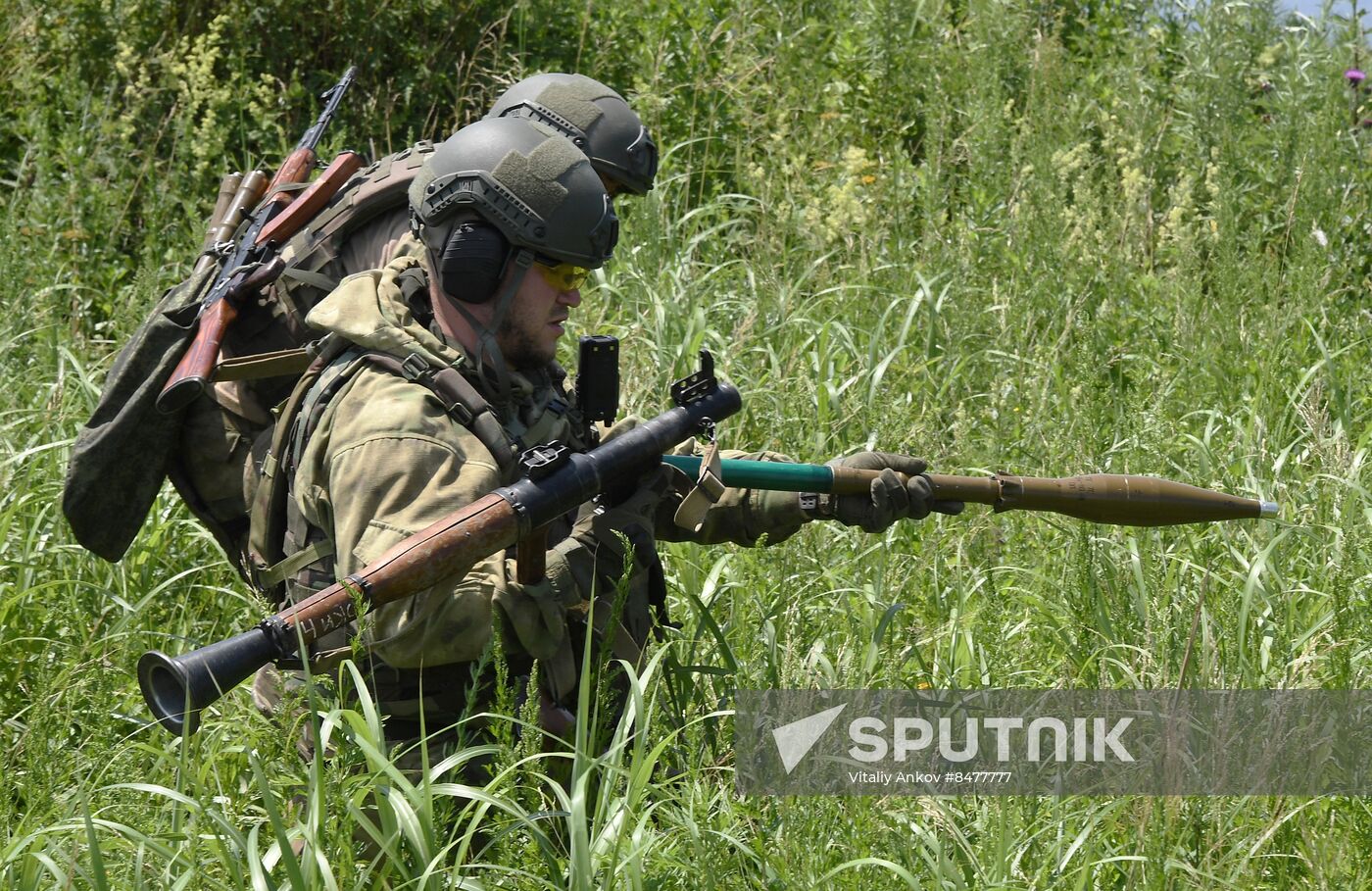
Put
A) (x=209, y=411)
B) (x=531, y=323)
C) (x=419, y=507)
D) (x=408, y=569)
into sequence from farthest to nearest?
(x=209, y=411)
(x=531, y=323)
(x=419, y=507)
(x=408, y=569)

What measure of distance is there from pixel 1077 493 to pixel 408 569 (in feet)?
5.56

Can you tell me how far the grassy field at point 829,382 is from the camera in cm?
298

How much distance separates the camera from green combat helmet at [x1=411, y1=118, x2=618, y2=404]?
325 cm

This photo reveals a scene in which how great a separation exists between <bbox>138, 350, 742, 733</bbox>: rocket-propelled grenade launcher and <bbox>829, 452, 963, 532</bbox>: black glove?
2.41 ft

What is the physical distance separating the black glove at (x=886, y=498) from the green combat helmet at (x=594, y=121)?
1.38m

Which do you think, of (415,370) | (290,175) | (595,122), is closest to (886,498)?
(415,370)

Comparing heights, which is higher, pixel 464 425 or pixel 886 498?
pixel 464 425

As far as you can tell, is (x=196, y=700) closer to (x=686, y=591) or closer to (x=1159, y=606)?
(x=686, y=591)

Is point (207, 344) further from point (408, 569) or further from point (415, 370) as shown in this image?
point (408, 569)

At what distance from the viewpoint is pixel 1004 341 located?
5496 millimetres

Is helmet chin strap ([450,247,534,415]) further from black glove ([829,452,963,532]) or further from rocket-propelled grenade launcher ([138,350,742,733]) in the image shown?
black glove ([829,452,963,532])

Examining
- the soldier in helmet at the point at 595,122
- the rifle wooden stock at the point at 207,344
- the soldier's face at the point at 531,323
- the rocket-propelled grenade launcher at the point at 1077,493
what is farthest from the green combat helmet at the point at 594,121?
the rocket-propelled grenade launcher at the point at 1077,493

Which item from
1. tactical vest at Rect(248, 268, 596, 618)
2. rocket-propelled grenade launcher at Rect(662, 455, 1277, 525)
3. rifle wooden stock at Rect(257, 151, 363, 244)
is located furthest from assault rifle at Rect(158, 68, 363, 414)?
rocket-propelled grenade launcher at Rect(662, 455, 1277, 525)

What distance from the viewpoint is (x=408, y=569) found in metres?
2.80
